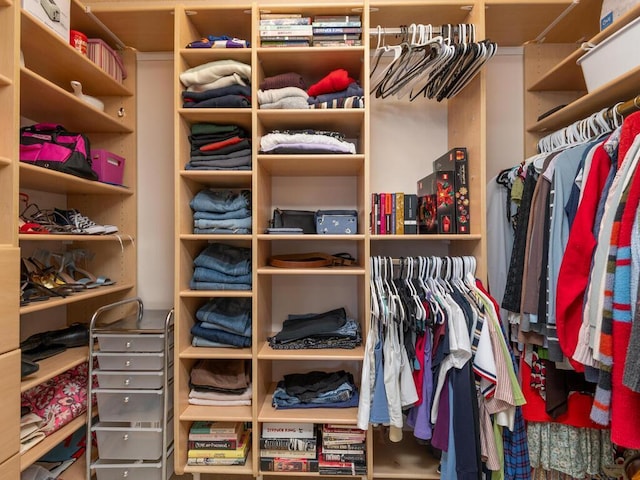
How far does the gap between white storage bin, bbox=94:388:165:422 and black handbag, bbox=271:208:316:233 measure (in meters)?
1.01

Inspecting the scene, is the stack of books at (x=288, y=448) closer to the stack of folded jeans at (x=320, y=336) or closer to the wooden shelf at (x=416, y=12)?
the stack of folded jeans at (x=320, y=336)

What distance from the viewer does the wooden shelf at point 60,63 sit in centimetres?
134

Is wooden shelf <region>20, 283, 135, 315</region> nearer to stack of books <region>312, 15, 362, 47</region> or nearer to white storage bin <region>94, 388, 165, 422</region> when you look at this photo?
white storage bin <region>94, 388, 165, 422</region>

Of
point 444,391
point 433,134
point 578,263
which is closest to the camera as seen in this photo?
point 578,263

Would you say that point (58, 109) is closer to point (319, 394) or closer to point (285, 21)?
point (285, 21)

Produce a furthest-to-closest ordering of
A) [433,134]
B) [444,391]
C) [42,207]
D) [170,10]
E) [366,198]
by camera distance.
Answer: [433,134] → [42,207] → [170,10] → [366,198] → [444,391]

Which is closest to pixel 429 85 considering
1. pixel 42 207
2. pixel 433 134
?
pixel 433 134

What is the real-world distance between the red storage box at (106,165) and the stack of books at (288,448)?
1512mm

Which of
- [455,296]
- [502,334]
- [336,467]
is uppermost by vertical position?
Answer: [455,296]

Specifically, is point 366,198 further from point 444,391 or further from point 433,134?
point 444,391

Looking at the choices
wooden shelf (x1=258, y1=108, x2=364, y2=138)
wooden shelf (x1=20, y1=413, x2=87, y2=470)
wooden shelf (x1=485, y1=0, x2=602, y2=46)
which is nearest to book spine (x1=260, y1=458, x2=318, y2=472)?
wooden shelf (x1=20, y1=413, x2=87, y2=470)

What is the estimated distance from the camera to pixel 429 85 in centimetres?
164

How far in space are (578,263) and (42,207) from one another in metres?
2.44

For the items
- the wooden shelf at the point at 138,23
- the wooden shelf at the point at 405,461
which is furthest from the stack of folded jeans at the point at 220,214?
the wooden shelf at the point at 405,461
